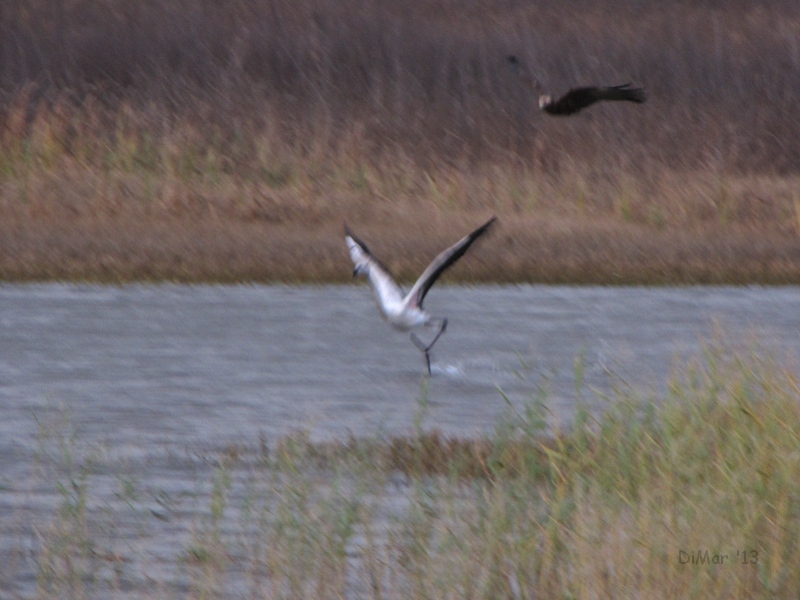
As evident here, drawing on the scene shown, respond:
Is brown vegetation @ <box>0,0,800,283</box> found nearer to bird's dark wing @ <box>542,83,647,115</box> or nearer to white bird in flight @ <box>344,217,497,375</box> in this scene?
bird's dark wing @ <box>542,83,647,115</box>

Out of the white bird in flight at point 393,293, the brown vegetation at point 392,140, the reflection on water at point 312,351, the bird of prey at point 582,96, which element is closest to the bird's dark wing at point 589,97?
the bird of prey at point 582,96

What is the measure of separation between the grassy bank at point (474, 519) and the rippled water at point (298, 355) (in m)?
0.21

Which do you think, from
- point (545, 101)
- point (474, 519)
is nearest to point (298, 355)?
point (545, 101)

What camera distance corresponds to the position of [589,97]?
8.29 m

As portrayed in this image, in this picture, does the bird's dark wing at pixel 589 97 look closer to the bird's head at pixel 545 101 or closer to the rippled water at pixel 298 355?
the bird's head at pixel 545 101

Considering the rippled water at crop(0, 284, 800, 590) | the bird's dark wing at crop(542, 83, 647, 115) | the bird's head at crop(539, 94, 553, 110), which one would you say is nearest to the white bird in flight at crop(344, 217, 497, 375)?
the rippled water at crop(0, 284, 800, 590)

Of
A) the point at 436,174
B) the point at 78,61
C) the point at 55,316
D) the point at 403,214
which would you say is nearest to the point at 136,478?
the point at 55,316

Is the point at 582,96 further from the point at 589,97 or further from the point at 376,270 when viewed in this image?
the point at 376,270

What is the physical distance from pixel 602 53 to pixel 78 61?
566 centimetres

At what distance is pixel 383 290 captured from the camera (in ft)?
25.4

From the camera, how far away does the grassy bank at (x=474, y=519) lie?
473 cm

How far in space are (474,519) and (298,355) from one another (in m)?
4.05

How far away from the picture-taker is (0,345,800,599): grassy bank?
15.5 ft

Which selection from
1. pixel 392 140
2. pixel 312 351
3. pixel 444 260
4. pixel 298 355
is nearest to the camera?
pixel 444 260
